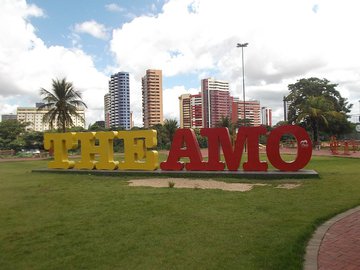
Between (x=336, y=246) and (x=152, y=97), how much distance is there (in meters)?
81.8

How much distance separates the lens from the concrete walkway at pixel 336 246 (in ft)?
17.2

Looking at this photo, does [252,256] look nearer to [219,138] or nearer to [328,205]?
[328,205]

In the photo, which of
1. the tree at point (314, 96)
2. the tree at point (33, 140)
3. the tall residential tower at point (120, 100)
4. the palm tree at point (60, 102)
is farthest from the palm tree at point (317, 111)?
the tall residential tower at point (120, 100)

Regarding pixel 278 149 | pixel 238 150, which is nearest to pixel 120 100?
pixel 238 150

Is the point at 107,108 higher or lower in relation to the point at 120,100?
lower

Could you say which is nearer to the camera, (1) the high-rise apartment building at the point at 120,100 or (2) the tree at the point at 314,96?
(2) the tree at the point at 314,96

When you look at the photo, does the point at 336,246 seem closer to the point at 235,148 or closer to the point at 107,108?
the point at 235,148

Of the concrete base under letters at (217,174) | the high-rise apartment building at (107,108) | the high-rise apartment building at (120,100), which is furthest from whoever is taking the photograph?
the high-rise apartment building at (107,108)

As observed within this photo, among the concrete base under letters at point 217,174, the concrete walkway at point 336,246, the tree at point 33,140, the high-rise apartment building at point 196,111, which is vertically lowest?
the concrete walkway at point 336,246

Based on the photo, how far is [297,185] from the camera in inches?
517

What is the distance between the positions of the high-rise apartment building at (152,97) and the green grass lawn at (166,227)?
74374 mm

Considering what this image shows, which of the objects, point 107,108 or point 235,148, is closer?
point 235,148

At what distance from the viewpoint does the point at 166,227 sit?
7.45 metres

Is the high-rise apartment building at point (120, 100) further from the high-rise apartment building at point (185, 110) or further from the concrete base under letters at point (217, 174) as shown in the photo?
the concrete base under letters at point (217, 174)
